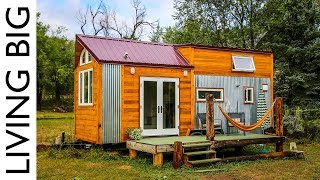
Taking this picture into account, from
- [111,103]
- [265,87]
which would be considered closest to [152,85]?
[111,103]

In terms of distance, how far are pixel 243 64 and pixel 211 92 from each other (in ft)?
5.47

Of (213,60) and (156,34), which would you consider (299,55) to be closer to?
(213,60)

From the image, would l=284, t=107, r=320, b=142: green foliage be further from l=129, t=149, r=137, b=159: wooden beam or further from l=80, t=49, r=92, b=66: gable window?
l=80, t=49, r=92, b=66: gable window

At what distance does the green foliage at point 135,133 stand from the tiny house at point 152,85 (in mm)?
160

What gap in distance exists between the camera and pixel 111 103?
1059 cm

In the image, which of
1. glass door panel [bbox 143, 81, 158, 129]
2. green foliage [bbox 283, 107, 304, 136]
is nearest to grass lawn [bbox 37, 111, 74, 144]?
glass door panel [bbox 143, 81, 158, 129]

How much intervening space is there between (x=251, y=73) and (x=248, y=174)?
5.55 meters

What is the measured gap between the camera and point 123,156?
10500 mm

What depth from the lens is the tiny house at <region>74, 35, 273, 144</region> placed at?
10.6 meters

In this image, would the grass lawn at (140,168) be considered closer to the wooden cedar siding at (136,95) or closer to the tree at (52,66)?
the wooden cedar siding at (136,95)

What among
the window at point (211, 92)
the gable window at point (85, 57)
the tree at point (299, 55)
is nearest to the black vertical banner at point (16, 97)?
the gable window at point (85, 57)

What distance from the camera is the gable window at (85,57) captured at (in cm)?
1146

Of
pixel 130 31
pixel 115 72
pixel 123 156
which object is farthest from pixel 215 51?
pixel 130 31

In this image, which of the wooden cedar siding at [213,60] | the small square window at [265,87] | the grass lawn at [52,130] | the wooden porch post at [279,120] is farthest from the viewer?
the grass lawn at [52,130]
